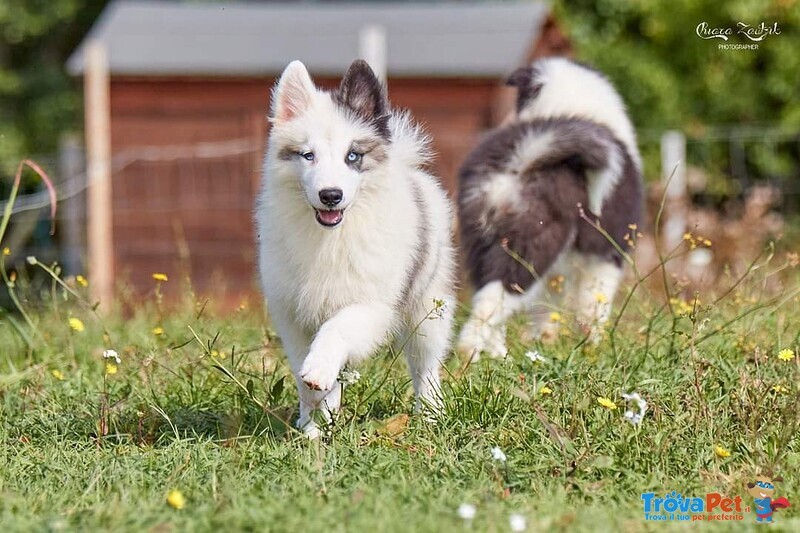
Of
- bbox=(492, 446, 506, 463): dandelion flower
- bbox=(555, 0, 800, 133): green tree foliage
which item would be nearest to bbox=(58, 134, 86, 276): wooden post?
bbox=(555, 0, 800, 133): green tree foliage

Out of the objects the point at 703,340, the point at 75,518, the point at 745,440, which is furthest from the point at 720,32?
the point at 75,518

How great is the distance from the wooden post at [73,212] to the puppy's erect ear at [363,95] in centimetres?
884

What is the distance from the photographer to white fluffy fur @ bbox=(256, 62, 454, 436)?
4156 millimetres

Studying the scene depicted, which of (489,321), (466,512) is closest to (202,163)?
(489,321)

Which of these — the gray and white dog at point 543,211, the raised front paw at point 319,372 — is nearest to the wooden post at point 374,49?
the gray and white dog at point 543,211

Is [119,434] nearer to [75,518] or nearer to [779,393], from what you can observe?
[75,518]

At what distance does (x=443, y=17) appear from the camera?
1519 centimetres

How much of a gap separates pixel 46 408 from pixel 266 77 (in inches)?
370

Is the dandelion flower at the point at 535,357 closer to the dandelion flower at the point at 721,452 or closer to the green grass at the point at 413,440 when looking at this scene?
the green grass at the point at 413,440

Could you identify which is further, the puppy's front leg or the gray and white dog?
the gray and white dog

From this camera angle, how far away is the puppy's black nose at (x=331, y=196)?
4.03 metres

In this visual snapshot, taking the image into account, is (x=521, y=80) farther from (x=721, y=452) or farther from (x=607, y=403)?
(x=721, y=452)

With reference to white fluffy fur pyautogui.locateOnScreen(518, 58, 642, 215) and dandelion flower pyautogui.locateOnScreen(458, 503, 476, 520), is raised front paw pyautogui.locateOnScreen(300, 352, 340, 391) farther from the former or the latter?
white fluffy fur pyautogui.locateOnScreen(518, 58, 642, 215)

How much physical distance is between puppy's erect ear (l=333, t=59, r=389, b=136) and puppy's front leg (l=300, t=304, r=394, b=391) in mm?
706
